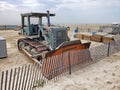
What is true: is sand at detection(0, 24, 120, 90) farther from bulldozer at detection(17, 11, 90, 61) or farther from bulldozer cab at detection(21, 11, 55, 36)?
bulldozer cab at detection(21, 11, 55, 36)

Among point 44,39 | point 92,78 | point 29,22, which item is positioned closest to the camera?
point 92,78

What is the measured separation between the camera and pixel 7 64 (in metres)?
7.34

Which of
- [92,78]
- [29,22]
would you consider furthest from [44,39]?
[92,78]

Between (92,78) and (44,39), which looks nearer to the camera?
(92,78)

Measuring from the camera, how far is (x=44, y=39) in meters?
7.99

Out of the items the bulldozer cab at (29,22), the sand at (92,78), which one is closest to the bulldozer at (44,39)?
the bulldozer cab at (29,22)

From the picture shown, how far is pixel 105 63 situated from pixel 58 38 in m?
2.81

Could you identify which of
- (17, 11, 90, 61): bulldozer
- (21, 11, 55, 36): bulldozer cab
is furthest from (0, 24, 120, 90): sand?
(21, 11, 55, 36): bulldozer cab

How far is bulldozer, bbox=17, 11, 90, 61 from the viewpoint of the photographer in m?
6.58

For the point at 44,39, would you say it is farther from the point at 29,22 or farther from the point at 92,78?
the point at 92,78

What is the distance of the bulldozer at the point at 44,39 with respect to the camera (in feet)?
21.6

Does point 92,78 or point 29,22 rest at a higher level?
point 29,22

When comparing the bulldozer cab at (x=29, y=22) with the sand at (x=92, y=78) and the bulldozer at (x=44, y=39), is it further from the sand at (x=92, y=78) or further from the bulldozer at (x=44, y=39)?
the sand at (x=92, y=78)

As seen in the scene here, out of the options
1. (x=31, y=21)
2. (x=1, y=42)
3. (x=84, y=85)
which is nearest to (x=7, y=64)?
(x=1, y=42)
